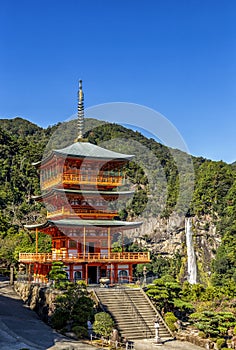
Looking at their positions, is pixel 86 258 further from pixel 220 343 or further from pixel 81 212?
pixel 220 343

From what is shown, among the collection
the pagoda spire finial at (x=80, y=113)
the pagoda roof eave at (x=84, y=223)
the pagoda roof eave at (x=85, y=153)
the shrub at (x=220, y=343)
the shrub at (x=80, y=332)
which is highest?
the pagoda spire finial at (x=80, y=113)

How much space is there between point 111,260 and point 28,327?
7688 mm

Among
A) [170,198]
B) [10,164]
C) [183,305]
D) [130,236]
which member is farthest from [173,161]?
[183,305]

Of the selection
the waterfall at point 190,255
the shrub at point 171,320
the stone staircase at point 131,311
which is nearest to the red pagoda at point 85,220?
the stone staircase at point 131,311

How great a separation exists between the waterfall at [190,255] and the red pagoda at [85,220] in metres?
33.0

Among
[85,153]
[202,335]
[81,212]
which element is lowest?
[202,335]

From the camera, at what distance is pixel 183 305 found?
23672mm

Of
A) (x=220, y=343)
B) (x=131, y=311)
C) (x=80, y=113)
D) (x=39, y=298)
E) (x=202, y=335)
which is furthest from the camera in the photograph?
(x=80, y=113)

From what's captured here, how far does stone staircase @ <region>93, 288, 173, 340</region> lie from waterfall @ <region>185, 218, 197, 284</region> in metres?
36.8

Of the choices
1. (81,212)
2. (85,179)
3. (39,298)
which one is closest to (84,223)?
(81,212)

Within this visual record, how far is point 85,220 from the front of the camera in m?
29.4

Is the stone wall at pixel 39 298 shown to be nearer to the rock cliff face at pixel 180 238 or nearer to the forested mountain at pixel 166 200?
the forested mountain at pixel 166 200

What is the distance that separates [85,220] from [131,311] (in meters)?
7.61

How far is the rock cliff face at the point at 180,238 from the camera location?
64812mm
